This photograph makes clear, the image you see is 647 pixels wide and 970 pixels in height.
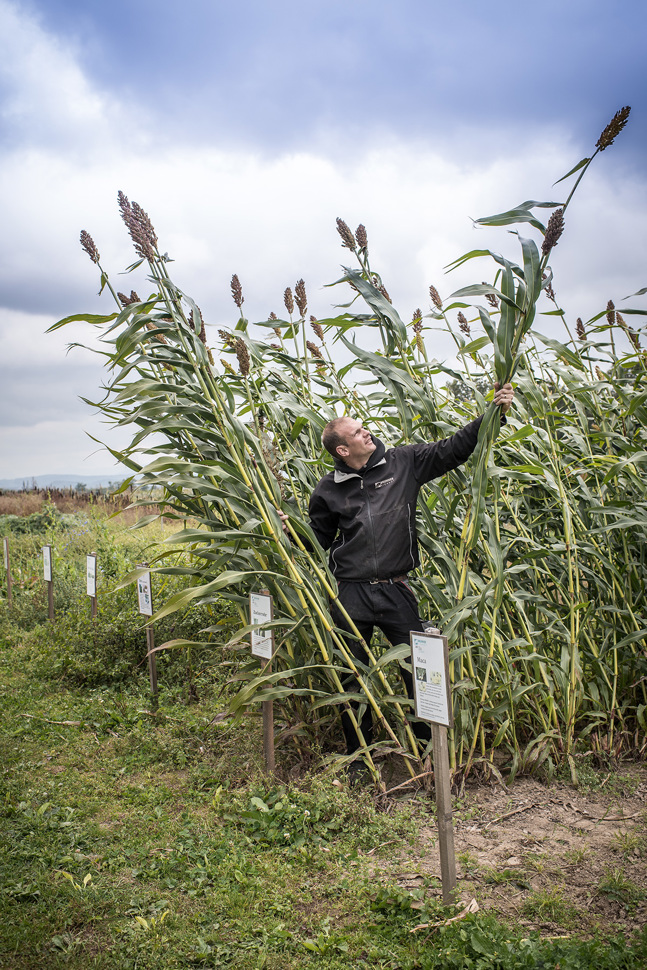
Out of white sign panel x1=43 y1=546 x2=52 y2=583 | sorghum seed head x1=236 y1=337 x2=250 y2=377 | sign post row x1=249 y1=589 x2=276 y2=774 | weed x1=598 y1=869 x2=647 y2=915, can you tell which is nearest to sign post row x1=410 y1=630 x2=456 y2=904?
weed x1=598 y1=869 x2=647 y2=915

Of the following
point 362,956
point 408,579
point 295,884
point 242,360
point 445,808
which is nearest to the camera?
point 362,956

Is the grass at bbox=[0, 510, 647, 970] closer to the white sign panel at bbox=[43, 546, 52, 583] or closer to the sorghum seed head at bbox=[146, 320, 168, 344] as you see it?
the sorghum seed head at bbox=[146, 320, 168, 344]

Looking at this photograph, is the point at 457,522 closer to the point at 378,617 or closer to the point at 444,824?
the point at 378,617

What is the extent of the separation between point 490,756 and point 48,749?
242cm

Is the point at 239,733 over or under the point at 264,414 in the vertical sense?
under

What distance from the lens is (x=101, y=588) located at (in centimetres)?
647

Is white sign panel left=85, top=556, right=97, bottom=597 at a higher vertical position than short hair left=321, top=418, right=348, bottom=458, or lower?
lower

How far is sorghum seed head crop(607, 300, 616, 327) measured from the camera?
329 centimetres

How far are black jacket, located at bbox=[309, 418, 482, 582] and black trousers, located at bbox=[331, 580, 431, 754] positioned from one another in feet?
0.20

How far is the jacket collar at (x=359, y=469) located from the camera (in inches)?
119

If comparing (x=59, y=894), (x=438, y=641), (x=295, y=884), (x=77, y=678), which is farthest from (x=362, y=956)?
(x=77, y=678)

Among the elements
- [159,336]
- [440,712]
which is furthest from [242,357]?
[440,712]

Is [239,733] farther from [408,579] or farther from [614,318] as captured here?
[614,318]

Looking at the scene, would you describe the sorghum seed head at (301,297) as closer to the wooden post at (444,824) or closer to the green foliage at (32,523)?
the wooden post at (444,824)
